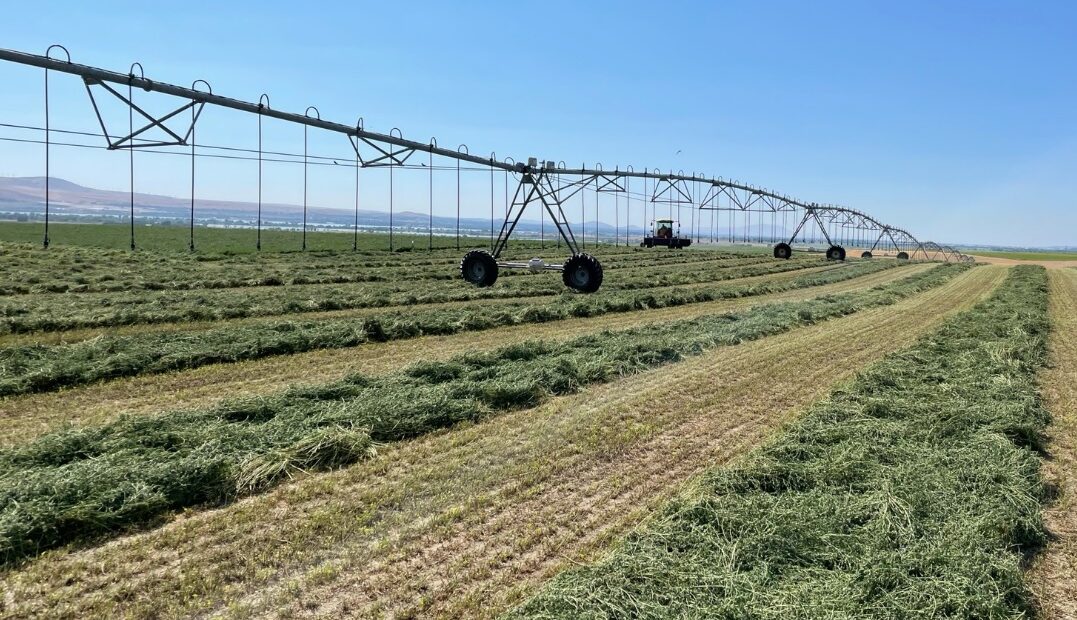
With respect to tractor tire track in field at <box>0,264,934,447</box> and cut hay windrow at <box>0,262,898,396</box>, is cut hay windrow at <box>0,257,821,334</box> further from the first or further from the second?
tractor tire track in field at <box>0,264,934,447</box>

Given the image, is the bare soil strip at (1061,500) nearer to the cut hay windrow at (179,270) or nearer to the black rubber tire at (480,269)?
the black rubber tire at (480,269)

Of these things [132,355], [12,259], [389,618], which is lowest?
[389,618]

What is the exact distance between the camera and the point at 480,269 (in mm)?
22250

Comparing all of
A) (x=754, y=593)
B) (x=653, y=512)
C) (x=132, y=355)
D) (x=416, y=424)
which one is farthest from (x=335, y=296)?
(x=754, y=593)

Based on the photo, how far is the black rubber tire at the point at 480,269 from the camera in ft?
72.5

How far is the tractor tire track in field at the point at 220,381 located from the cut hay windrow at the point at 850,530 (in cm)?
588

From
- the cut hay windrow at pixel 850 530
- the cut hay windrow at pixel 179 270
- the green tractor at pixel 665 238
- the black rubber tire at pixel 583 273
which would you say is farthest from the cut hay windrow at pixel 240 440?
the green tractor at pixel 665 238

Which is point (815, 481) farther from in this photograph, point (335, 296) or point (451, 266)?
point (451, 266)

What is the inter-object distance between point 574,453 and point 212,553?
10.9ft

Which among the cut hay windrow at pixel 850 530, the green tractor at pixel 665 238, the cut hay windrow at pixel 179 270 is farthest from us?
the green tractor at pixel 665 238

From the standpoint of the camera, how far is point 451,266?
3061 cm

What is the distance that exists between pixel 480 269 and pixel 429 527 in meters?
17.7

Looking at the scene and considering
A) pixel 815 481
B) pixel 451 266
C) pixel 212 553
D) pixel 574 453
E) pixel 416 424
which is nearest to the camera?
pixel 212 553

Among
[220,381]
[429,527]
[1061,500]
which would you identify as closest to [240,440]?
[429,527]
